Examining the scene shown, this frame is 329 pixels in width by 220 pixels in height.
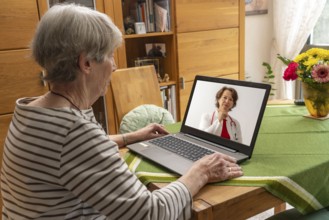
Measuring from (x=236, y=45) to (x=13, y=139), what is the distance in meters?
2.49


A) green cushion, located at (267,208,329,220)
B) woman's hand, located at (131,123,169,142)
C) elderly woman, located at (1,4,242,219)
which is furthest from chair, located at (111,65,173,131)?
elderly woman, located at (1,4,242,219)

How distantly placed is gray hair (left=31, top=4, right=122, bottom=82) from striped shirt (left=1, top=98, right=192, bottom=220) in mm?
124

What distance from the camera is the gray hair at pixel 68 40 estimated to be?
36.9 inches

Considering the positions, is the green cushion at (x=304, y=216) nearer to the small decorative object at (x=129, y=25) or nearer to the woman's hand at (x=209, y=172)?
the woman's hand at (x=209, y=172)

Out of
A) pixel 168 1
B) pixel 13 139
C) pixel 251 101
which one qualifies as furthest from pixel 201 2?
pixel 13 139

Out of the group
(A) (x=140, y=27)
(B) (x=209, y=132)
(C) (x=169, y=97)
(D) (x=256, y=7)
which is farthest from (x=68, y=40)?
(D) (x=256, y=7)

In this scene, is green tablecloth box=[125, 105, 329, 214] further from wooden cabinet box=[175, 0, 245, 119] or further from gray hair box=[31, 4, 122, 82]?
wooden cabinet box=[175, 0, 245, 119]

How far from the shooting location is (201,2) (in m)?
2.81

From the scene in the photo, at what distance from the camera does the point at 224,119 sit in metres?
Result: 1.33

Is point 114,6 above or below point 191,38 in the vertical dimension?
above

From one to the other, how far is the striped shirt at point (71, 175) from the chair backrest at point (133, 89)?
1.24 meters

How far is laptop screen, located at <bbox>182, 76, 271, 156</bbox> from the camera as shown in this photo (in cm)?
125

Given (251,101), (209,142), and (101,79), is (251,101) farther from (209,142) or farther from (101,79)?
(101,79)

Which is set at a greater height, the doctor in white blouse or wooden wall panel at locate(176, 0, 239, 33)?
wooden wall panel at locate(176, 0, 239, 33)
